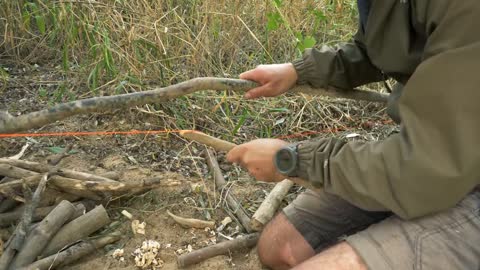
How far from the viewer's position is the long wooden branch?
151cm

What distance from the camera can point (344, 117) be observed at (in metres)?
3.01

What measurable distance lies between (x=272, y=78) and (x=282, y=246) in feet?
2.05

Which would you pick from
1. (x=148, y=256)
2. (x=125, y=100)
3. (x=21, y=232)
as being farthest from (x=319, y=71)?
(x=21, y=232)

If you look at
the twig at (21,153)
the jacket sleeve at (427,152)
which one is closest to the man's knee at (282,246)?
the jacket sleeve at (427,152)

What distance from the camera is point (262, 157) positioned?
161 cm

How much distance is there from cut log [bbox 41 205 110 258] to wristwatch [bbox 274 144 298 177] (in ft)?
2.87

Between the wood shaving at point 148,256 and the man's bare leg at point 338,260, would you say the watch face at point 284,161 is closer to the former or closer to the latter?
the man's bare leg at point 338,260

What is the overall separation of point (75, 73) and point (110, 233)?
51.8 inches

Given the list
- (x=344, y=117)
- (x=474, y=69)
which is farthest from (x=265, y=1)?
(x=474, y=69)

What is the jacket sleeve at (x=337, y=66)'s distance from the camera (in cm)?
195

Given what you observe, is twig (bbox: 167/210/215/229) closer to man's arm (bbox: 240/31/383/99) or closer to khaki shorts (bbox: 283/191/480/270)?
man's arm (bbox: 240/31/383/99)

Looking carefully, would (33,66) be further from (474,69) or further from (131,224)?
(474,69)

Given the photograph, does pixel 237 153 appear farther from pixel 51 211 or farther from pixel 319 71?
pixel 51 211

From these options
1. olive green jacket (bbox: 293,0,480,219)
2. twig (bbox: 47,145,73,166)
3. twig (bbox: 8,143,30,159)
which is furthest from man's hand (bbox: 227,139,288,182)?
twig (bbox: 8,143,30,159)
